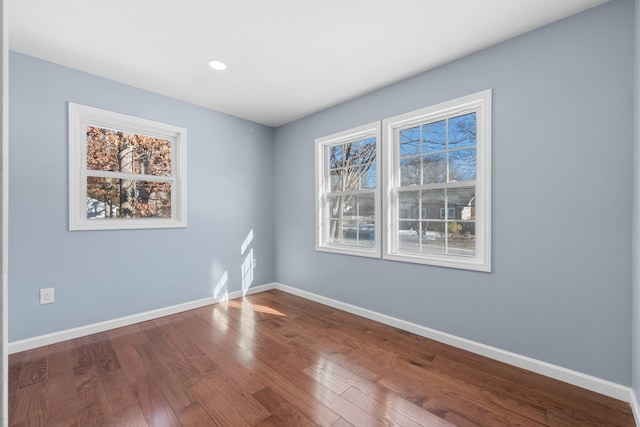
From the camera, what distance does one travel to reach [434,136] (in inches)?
107

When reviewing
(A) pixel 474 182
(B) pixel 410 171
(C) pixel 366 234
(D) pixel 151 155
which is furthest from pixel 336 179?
(D) pixel 151 155

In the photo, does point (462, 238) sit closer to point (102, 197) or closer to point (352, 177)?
point (352, 177)

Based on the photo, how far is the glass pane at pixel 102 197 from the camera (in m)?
2.77

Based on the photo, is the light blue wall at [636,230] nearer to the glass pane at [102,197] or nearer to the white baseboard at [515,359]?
the white baseboard at [515,359]

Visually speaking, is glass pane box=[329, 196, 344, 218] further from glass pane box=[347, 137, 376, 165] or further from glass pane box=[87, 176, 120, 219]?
glass pane box=[87, 176, 120, 219]

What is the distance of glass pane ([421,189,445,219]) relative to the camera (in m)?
2.64

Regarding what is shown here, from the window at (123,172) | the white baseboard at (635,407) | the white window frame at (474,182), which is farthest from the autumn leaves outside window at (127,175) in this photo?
the white baseboard at (635,407)

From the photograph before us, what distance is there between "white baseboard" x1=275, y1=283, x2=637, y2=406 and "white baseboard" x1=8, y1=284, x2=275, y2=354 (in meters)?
1.87

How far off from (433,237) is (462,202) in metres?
0.43

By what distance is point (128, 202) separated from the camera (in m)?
Result: 3.02

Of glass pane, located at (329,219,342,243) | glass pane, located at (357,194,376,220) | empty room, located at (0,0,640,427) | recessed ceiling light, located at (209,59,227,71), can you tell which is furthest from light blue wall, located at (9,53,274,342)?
glass pane, located at (357,194,376,220)

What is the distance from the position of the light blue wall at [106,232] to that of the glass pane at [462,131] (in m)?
2.68

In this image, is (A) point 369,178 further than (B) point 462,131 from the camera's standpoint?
Yes

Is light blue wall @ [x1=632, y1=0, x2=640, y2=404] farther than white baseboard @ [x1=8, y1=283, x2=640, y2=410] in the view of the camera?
No
